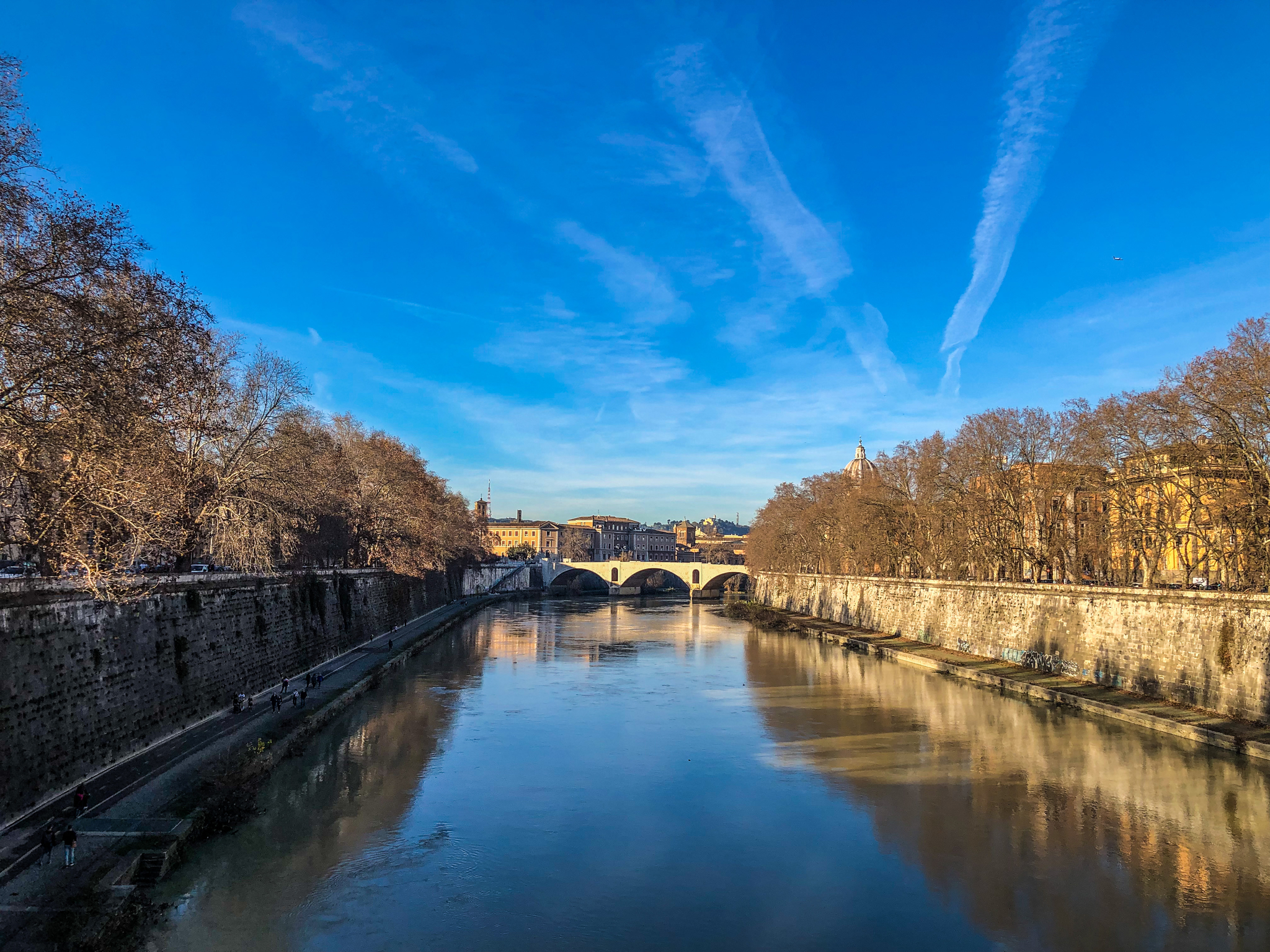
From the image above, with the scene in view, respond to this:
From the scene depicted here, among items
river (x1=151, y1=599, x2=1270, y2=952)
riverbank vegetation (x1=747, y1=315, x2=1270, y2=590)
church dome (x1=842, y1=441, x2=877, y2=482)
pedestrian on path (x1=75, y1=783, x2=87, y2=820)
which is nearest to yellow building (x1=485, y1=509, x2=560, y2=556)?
church dome (x1=842, y1=441, x2=877, y2=482)

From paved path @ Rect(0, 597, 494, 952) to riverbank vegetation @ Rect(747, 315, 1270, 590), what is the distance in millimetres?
27004

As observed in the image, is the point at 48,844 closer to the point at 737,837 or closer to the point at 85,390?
the point at 85,390

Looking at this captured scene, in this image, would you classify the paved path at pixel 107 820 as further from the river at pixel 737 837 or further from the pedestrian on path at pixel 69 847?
the river at pixel 737 837

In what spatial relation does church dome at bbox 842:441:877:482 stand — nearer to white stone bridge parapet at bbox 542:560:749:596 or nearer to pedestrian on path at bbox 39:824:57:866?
white stone bridge parapet at bbox 542:560:749:596

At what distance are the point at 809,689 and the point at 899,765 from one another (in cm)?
1144

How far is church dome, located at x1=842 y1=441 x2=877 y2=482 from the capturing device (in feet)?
189

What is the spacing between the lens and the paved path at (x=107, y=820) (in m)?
9.81

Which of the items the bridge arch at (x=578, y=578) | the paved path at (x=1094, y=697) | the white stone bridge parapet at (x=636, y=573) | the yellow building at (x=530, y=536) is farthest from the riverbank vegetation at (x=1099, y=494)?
the yellow building at (x=530, y=536)

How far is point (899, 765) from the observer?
19.4 metres

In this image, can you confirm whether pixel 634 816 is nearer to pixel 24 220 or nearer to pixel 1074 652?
pixel 24 220

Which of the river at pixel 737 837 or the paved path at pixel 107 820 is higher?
the paved path at pixel 107 820

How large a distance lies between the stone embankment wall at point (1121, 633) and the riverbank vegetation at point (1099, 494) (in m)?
1.96

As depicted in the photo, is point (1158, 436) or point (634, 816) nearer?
point (634, 816)

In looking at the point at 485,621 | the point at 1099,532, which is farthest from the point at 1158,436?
the point at 485,621
